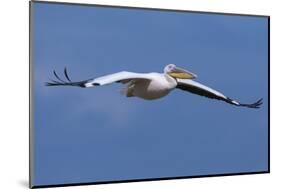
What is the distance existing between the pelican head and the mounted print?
10 mm

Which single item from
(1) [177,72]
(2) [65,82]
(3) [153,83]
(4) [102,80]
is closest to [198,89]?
(1) [177,72]

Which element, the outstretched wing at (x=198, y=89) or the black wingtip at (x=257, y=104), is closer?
the outstretched wing at (x=198, y=89)

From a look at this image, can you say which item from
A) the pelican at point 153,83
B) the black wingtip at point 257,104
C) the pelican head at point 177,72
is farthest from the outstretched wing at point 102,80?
the black wingtip at point 257,104

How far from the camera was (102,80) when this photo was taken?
4656mm

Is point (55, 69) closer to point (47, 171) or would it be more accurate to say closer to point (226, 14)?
point (47, 171)

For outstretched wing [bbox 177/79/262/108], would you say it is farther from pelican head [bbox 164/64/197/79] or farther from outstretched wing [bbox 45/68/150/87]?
outstretched wing [bbox 45/68/150/87]

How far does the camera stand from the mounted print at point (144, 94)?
14.8 ft

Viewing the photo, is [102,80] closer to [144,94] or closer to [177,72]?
[144,94]

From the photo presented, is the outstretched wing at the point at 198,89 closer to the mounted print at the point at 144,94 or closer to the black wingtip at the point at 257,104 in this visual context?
the mounted print at the point at 144,94

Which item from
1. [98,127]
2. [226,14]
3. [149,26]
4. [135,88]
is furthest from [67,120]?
[226,14]

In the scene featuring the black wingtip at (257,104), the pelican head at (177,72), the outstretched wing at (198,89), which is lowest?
the black wingtip at (257,104)

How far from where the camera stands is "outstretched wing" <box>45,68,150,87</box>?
179 inches

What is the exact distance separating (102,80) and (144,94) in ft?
1.37

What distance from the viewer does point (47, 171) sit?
4.51m
